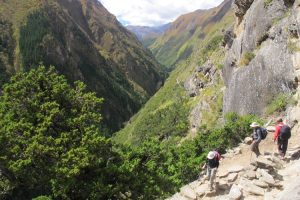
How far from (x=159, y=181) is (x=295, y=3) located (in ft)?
81.3

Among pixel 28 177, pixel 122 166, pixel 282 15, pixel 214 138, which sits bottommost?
pixel 214 138

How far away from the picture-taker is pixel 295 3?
43750 millimetres

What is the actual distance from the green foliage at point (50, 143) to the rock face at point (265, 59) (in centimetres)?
1805

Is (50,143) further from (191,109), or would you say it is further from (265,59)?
(191,109)

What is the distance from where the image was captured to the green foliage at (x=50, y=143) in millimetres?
28797

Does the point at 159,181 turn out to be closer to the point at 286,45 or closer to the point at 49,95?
the point at 49,95

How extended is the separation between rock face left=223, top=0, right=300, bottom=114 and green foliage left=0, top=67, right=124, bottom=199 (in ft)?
59.2

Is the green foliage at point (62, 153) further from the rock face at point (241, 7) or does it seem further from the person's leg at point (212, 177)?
the rock face at point (241, 7)

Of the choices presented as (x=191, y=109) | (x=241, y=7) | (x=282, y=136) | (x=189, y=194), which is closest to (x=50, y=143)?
(x=189, y=194)

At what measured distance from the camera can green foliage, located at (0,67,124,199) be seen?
2880 cm

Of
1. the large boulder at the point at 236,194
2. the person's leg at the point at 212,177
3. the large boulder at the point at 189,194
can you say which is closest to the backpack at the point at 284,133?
the person's leg at the point at 212,177

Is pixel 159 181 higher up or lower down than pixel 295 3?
lower down

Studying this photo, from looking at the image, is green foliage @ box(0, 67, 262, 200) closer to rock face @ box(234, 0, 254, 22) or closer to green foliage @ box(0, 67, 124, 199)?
green foliage @ box(0, 67, 124, 199)

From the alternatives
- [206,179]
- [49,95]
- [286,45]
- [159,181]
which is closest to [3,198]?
[49,95]
